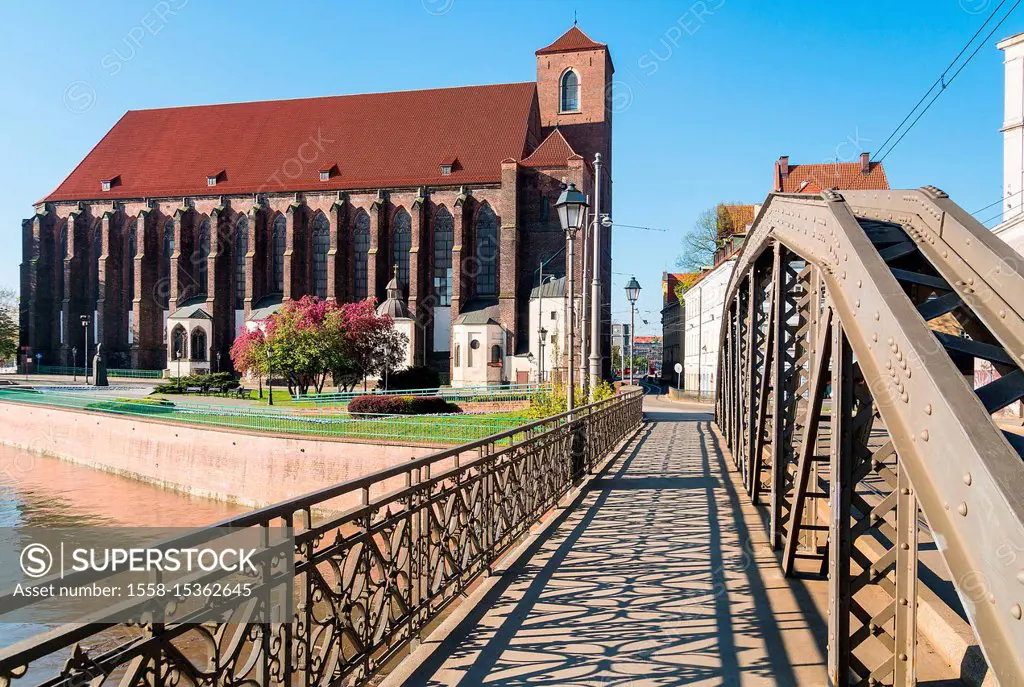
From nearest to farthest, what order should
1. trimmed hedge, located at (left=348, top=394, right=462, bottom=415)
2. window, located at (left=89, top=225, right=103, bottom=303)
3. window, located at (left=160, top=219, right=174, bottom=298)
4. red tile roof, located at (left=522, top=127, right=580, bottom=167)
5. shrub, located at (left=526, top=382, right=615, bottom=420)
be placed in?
shrub, located at (left=526, top=382, right=615, bottom=420) < trimmed hedge, located at (left=348, top=394, right=462, bottom=415) < red tile roof, located at (left=522, top=127, right=580, bottom=167) < window, located at (left=160, top=219, right=174, bottom=298) < window, located at (left=89, top=225, right=103, bottom=303)

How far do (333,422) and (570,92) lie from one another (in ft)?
126

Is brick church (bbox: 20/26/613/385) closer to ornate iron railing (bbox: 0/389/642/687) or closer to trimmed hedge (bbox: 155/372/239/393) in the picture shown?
trimmed hedge (bbox: 155/372/239/393)

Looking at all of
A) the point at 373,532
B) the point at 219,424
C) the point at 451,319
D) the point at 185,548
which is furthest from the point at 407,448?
the point at 451,319

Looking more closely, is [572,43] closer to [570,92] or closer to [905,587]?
[570,92]

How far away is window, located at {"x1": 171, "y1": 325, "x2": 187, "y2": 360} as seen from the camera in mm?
54625

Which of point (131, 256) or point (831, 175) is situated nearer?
point (831, 175)

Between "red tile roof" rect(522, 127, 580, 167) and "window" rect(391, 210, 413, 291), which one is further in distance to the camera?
"window" rect(391, 210, 413, 291)

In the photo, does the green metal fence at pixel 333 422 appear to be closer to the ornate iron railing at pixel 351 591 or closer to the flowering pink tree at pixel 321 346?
the flowering pink tree at pixel 321 346

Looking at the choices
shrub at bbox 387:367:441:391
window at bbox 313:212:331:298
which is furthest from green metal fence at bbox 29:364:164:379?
shrub at bbox 387:367:441:391

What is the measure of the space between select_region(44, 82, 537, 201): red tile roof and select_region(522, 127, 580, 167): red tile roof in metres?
2.45

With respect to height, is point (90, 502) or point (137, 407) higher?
point (137, 407)

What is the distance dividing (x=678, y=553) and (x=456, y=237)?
143 ft

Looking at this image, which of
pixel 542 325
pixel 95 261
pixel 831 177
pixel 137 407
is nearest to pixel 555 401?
pixel 137 407

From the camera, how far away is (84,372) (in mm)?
58625
